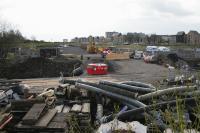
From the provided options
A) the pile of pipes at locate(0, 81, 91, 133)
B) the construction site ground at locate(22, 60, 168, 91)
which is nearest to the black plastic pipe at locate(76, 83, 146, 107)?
the pile of pipes at locate(0, 81, 91, 133)

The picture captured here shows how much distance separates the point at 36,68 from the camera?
40281 millimetres

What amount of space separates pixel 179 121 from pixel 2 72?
38.3m

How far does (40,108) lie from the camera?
10.8 meters

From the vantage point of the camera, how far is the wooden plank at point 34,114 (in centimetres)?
960

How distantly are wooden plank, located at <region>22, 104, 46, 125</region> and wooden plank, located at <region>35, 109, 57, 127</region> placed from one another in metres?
0.13

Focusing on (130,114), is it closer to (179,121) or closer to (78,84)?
(78,84)

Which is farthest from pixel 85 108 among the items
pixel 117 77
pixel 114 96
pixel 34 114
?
pixel 117 77

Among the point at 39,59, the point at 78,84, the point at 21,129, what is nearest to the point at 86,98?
the point at 78,84

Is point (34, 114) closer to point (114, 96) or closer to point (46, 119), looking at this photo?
point (46, 119)

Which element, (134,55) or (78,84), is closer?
(78,84)

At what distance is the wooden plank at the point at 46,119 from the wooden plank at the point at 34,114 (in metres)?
0.13

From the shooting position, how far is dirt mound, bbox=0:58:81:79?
37.8 metres

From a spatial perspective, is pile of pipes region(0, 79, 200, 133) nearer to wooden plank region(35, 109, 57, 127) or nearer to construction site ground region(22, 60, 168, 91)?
wooden plank region(35, 109, 57, 127)

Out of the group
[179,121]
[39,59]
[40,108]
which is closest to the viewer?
[179,121]
